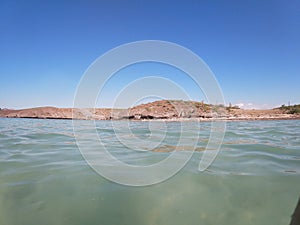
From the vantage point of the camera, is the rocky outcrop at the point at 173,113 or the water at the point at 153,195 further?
the rocky outcrop at the point at 173,113

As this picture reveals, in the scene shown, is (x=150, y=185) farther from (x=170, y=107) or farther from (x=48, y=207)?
(x=170, y=107)

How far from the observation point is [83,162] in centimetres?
557

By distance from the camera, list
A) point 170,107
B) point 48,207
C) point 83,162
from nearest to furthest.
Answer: point 48,207 < point 83,162 < point 170,107

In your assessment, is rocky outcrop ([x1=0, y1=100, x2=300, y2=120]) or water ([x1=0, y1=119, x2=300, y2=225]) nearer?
water ([x1=0, y1=119, x2=300, y2=225])

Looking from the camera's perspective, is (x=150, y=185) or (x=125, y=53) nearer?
(x=150, y=185)

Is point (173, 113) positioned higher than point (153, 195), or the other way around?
point (173, 113)

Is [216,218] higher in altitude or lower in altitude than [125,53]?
lower

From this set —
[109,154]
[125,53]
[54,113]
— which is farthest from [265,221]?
[54,113]

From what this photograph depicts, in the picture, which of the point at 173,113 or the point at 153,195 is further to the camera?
the point at 173,113

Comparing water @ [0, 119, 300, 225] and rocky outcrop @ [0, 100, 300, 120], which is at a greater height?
rocky outcrop @ [0, 100, 300, 120]

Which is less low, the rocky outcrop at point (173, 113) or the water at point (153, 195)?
the rocky outcrop at point (173, 113)

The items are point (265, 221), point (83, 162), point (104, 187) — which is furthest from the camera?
point (83, 162)

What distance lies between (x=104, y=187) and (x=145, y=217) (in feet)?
3.90

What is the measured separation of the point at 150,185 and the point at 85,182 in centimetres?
130
